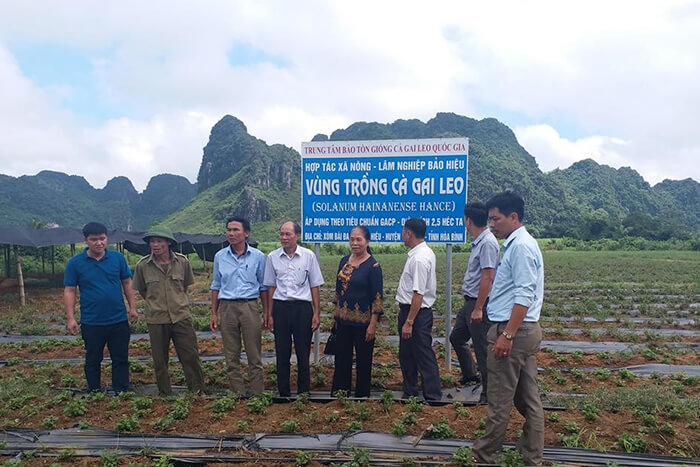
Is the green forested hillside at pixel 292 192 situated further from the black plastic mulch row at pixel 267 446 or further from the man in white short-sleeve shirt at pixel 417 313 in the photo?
the black plastic mulch row at pixel 267 446

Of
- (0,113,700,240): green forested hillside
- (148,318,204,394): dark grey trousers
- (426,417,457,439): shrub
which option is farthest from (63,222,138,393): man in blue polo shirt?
(0,113,700,240): green forested hillside

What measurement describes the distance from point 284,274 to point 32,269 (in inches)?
921

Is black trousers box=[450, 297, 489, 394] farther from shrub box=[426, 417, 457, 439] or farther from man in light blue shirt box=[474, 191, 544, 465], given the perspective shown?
man in light blue shirt box=[474, 191, 544, 465]

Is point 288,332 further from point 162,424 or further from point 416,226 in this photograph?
point 416,226

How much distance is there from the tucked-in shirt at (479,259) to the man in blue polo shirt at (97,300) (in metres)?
3.36

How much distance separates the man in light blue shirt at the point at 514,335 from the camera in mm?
3143

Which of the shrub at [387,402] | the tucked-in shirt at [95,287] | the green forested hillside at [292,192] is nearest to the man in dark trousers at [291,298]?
the shrub at [387,402]

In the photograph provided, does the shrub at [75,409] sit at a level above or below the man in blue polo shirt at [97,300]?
below

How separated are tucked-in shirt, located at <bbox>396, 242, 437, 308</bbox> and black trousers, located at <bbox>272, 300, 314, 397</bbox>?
37.6 inches

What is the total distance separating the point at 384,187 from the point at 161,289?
2.90 metres

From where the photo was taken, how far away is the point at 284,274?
476 cm

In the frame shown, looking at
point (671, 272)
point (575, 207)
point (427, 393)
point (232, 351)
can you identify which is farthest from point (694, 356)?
point (575, 207)

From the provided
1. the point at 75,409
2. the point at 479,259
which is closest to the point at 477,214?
the point at 479,259

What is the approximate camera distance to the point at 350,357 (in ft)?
15.7
